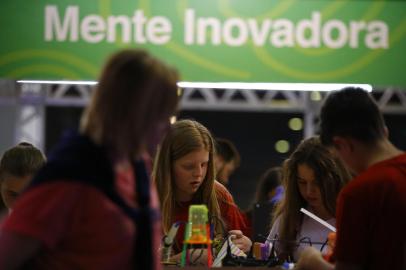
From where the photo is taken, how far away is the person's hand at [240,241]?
3.15m

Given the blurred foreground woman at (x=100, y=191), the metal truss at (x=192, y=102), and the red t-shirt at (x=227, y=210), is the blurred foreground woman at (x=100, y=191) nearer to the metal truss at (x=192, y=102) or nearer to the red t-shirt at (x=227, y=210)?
the red t-shirt at (x=227, y=210)

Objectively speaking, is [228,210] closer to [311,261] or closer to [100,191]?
[311,261]

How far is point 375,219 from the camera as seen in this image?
2164mm

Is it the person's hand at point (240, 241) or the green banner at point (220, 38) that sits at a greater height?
the green banner at point (220, 38)

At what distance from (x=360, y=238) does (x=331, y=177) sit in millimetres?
1234

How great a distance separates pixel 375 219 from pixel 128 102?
2.72 ft

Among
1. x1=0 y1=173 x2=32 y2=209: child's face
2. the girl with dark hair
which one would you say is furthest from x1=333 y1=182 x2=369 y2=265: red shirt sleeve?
x1=0 y1=173 x2=32 y2=209: child's face

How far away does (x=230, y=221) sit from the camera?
11.5 feet

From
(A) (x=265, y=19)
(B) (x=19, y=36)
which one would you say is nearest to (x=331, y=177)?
(A) (x=265, y=19)

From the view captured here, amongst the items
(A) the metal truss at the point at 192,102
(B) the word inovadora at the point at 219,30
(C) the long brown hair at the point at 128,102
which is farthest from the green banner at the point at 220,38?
(A) the metal truss at the point at 192,102

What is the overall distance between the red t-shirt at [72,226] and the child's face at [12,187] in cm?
142

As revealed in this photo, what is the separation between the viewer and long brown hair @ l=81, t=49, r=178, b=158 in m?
1.81

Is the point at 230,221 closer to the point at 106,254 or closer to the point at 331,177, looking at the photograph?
the point at 331,177

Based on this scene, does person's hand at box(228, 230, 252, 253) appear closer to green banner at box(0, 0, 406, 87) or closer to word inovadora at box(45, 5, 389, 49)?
green banner at box(0, 0, 406, 87)
